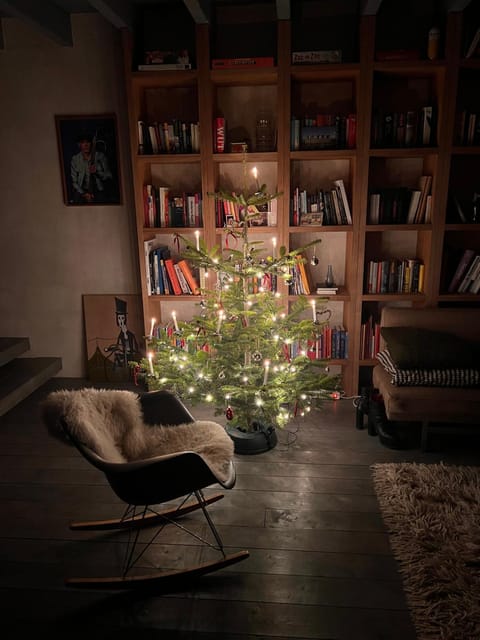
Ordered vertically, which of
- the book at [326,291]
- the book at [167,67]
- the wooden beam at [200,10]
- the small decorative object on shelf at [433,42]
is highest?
the wooden beam at [200,10]

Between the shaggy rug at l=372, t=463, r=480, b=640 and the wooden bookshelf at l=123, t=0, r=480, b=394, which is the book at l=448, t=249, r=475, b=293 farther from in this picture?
the shaggy rug at l=372, t=463, r=480, b=640

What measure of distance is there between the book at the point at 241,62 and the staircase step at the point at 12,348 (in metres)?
2.46

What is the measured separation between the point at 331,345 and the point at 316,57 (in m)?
1.87

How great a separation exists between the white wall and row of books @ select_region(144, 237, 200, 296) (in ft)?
1.01

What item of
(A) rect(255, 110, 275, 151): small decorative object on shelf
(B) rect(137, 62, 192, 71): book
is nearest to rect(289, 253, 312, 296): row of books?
(A) rect(255, 110, 275, 151): small decorative object on shelf

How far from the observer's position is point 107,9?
2893mm

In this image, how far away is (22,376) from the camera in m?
3.74

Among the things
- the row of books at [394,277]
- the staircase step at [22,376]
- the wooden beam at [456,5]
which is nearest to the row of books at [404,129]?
the wooden beam at [456,5]

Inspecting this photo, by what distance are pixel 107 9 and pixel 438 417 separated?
2.95 m

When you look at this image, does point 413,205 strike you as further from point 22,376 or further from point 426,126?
point 22,376

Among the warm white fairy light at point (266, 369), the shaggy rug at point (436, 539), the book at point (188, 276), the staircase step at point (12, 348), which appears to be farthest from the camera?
the staircase step at point (12, 348)

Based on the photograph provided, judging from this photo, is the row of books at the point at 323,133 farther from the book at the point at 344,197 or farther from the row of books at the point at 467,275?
the row of books at the point at 467,275

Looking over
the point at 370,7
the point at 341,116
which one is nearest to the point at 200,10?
the point at 370,7

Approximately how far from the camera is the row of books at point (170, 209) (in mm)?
3514
